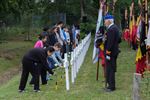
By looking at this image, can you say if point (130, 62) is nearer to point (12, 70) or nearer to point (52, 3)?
point (12, 70)

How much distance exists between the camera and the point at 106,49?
44.1 ft

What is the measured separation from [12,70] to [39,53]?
12.2 m

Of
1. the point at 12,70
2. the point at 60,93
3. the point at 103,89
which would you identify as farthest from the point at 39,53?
the point at 12,70

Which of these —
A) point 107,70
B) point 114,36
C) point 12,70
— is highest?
point 114,36

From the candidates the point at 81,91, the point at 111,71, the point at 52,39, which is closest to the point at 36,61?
the point at 81,91

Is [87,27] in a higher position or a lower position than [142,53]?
lower

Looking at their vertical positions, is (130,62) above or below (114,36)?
below

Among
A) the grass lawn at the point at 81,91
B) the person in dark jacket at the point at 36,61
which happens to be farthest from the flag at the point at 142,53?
the person in dark jacket at the point at 36,61

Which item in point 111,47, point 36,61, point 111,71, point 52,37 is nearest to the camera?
point 111,47

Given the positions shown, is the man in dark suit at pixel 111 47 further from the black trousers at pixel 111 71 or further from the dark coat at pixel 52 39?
the dark coat at pixel 52 39

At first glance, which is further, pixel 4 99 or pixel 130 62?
pixel 130 62

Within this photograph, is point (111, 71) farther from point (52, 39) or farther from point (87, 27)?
point (87, 27)

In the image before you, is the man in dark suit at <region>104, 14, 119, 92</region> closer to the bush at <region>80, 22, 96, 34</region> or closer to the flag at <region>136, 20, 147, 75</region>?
the flag at <region>136, 20, 147, 75</region>

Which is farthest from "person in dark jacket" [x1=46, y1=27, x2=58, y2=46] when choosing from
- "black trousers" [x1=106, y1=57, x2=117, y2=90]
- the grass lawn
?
"black trousers" [x1=106, y1=57, x2=117, y2=90]
